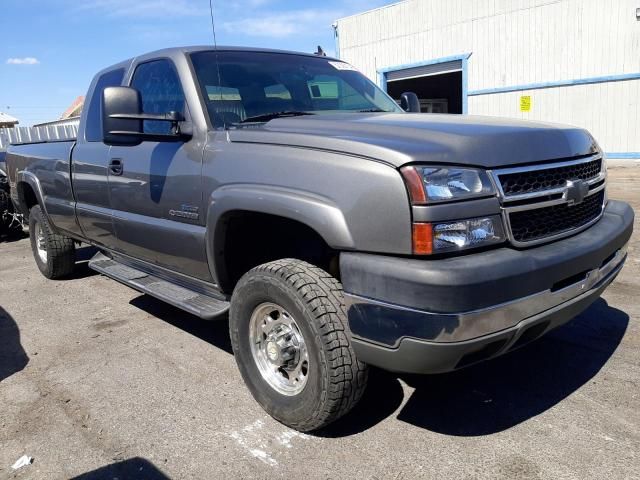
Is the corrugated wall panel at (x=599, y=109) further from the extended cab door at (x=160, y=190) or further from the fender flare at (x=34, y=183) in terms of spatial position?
the extended cab door at (x=160, y=190)

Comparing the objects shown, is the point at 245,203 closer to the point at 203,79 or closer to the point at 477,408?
the point at 203,79

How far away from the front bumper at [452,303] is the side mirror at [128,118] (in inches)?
60.1

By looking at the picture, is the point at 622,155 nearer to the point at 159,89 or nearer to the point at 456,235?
the point at 159,89

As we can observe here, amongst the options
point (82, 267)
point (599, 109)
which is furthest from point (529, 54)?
point (82, 267)

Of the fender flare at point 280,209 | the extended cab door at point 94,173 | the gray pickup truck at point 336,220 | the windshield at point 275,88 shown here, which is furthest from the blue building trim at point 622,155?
the fender flare at point 280,209

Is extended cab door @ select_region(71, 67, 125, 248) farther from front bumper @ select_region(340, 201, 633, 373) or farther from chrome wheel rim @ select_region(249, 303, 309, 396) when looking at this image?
front bumper @ select_region(340, 201, 633, 373)

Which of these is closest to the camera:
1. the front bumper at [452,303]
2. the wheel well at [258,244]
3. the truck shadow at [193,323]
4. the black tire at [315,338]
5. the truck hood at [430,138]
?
the front bumper at [452,303]

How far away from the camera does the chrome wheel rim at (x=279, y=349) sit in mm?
2688

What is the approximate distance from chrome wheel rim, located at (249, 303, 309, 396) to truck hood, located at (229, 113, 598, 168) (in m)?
0.87

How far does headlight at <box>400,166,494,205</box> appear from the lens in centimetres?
211

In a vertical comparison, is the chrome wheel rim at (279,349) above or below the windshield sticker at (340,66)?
below

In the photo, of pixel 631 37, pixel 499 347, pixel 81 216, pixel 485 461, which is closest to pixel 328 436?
pixel 485 461

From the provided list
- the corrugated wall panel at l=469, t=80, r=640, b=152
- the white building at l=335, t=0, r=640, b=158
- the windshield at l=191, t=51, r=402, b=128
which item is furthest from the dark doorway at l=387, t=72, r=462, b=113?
the windshield at l=191, t=51, r=402, b=128

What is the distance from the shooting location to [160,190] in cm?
338
